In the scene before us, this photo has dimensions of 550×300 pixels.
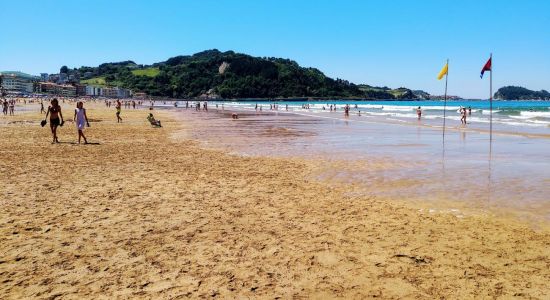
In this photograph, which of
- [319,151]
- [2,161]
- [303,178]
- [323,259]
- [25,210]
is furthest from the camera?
[319,151]

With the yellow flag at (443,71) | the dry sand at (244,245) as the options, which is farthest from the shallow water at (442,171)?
the yellow flag at (443,71)

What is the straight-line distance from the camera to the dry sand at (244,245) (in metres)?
4.34

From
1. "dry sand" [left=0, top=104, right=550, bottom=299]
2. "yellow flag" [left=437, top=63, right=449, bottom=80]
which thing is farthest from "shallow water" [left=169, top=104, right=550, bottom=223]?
"yellow flag" [left=437, top=63, right=449, bottom=80]

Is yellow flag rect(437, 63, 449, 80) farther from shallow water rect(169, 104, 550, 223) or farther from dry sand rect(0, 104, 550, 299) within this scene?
dry sand rect(0, 104, 550, 299)

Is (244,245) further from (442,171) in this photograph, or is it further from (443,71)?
(443,71)

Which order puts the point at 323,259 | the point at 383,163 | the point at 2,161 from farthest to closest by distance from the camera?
the point at 383,163
the point at 2,161
the point at 323,259

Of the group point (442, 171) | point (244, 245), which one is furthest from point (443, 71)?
point (244, 245)

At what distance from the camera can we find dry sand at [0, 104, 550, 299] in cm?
434

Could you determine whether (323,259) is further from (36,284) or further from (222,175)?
(222,175)

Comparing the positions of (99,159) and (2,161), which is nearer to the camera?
(2,161)

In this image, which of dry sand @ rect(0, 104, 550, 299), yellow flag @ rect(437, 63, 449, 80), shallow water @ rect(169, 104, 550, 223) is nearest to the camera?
dry sand @ rect(0, 104, 550, 299)

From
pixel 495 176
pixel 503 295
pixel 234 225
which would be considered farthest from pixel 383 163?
pixel 503 295

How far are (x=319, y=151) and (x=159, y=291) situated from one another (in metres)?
12.6

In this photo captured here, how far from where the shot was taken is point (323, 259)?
5.09 meters
